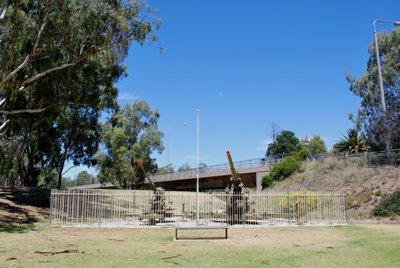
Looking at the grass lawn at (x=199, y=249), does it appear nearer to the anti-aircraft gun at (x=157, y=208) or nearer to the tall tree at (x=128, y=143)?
the anti-aircraft gun at (x=157, y=208)

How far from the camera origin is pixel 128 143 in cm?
5359

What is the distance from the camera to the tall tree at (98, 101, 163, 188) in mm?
51781

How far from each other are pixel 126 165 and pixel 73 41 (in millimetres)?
31582

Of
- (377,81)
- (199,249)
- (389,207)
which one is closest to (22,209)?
(199,249)

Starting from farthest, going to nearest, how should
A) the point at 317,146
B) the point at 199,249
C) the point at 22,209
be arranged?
the point at 317,146 → the point at 22,209 → the point at 199,249

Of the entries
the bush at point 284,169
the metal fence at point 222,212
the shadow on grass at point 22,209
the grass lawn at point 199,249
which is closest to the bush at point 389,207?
the metal fence at point 222,212

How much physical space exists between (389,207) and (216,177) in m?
31.6

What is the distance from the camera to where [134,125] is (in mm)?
54562

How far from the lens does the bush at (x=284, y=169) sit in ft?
134

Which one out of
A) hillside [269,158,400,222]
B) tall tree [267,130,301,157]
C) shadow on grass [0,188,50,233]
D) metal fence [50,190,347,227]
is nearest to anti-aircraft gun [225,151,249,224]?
metal fence [50,190,347,227]

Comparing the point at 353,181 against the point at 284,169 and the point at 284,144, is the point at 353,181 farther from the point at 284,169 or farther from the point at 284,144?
the point at 284,144

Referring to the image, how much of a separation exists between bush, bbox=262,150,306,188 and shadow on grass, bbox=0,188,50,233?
2245cm

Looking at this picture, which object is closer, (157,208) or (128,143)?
(157,208)

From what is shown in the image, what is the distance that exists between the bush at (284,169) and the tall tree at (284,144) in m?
53.7
